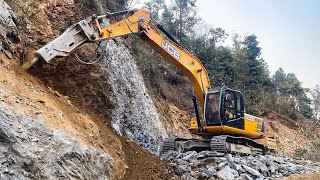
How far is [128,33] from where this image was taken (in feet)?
35.1

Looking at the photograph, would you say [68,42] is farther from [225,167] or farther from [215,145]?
[215,145]

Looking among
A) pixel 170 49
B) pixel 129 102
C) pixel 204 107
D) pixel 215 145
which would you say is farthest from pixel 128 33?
pixel 215 145

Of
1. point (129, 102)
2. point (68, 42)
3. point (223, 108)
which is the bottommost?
point (223, 108)

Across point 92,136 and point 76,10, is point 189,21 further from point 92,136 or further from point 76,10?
point 92,136

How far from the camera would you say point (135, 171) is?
9.16 meters

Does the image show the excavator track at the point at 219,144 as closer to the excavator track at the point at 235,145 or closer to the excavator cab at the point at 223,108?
the excavator track at the point at 235,145

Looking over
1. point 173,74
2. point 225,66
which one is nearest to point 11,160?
point 173,74

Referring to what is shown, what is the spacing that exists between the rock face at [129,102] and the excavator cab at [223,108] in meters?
2.30

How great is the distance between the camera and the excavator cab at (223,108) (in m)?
12.3

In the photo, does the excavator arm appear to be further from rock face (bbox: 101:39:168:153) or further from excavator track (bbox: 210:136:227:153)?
rock face (bbox: 101:39:168:153)

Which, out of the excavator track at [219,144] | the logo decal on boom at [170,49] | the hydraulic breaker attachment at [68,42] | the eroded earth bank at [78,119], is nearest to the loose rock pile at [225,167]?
the eroded earth bank at [78,119]

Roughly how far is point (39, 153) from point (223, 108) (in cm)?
729

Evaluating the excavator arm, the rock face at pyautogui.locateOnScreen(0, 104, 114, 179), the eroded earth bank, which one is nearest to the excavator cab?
the excavator arm

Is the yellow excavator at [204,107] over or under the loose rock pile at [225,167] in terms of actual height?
over
